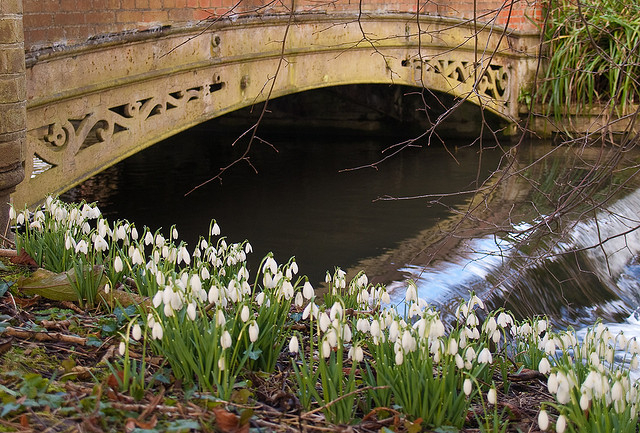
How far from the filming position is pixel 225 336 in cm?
235

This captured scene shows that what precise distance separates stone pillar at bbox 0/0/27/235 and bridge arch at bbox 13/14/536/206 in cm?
81

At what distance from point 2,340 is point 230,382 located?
2.75 feet

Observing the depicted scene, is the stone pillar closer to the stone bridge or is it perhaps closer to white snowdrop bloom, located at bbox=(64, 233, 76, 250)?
the stone bridge

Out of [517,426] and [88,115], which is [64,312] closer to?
[517,426]

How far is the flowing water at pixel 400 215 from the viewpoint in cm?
619

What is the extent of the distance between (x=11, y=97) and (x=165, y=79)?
237cm

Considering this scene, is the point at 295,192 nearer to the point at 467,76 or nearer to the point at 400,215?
the point at 400,215

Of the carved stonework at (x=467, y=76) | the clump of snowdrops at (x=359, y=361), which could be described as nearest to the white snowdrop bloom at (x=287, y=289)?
the clump of snowdrops at (x=359, y=361)

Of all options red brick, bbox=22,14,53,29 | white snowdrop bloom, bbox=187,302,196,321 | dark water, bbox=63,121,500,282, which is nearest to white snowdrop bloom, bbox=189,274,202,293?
white snowdrop bloom, bbox=187,302,196,321

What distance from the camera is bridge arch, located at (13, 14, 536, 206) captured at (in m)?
5.51

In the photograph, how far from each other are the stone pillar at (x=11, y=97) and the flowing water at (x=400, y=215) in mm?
1267

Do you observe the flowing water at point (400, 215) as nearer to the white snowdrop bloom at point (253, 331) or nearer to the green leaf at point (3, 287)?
the green leaf at point (3, 287)

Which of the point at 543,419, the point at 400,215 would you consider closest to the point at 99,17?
the point at 400,215

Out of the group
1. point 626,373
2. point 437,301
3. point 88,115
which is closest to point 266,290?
point 626,373
